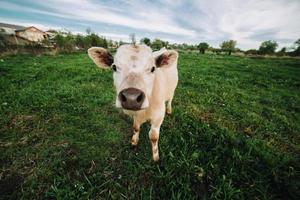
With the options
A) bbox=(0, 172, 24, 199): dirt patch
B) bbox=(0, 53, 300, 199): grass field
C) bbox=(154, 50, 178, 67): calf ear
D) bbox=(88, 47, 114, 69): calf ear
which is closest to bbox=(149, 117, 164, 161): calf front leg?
bbox=(0, 53, 300, 199): grass field

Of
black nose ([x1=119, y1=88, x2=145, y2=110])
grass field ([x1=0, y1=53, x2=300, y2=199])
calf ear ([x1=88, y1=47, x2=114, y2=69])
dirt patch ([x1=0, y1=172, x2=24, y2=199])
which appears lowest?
dirt patch ([x1=0, y1=172, x2=24, y2=199])

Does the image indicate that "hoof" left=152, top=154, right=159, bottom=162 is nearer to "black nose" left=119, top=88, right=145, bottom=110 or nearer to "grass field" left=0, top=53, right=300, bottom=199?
"grass field" left=0, top=53, right=300, bottom=199

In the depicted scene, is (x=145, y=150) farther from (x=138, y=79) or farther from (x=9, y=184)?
(x=9, y=184)

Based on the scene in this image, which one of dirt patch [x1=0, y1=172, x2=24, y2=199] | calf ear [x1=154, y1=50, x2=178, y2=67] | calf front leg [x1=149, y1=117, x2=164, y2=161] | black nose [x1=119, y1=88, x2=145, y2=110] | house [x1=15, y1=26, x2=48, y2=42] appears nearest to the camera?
black nose [x1=119, y1=88, x2=145, y2=110]

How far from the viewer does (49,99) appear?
17.1 feet

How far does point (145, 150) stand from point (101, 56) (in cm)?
191

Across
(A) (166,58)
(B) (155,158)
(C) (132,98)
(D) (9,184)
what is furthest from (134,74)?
(D) (9,184)

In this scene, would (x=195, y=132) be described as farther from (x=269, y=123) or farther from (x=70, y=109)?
(x=70, y=109)

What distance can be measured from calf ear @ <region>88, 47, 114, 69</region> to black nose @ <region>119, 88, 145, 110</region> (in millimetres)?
1184

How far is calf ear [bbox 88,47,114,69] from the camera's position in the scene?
9.06ft

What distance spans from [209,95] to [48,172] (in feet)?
16.5

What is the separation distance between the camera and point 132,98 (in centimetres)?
188

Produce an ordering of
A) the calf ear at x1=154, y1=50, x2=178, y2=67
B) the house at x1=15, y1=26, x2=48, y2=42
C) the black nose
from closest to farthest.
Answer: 1. the black nose
2. the calf ear at x1=154, y1=50, x2=178, y2=67
3. the house at x1=15, y1=26, x2=48, y2=42

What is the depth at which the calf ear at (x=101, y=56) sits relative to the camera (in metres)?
2.76
